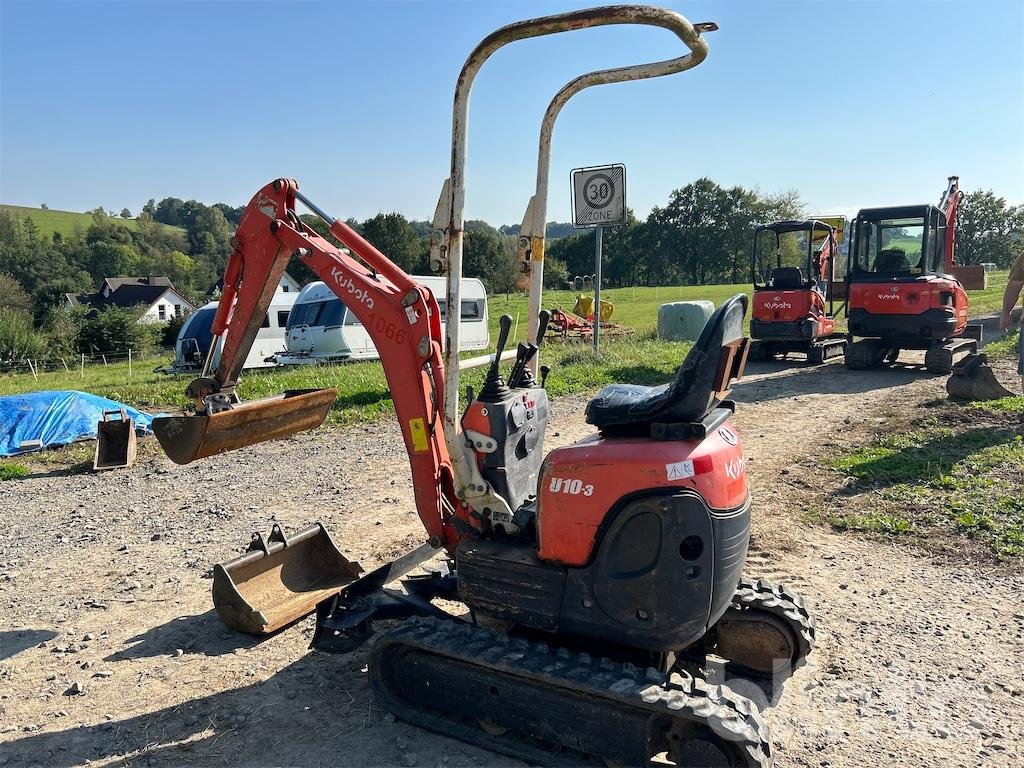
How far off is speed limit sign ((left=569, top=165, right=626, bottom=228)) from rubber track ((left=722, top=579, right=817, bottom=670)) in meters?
11.5

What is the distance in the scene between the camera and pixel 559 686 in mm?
3180

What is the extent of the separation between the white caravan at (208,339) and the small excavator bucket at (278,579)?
17.0 m

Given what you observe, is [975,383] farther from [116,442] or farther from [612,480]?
[116,442]

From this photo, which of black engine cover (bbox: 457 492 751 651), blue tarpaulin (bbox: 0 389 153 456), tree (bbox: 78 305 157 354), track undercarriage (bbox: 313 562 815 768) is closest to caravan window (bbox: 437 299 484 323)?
blue tarpaulin (bbox: 0 389 153 456)

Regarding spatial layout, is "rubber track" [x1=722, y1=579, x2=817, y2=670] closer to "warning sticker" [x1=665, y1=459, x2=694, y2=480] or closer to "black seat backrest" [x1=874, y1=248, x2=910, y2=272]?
"warning sticker" [x1=665, y1=459, x2=694, y2=480]

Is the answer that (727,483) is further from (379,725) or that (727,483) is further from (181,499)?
(181,499)

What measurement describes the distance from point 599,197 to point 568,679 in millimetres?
13157

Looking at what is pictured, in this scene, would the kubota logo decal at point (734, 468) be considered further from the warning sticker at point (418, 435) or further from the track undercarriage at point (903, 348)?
the track undercarriage at point (903, 348)

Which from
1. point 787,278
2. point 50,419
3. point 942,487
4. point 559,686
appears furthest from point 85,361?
point 559,686

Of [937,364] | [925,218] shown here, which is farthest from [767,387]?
[925,218]

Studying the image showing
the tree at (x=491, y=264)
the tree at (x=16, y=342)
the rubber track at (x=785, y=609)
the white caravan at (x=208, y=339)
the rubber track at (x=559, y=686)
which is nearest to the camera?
the rubber track at (x=559, y=686)

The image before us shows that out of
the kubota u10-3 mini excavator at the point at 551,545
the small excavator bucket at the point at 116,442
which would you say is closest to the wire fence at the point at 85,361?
the small excavator bucket at the point at 116,442

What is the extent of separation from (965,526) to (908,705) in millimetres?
2702

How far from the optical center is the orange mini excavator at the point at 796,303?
574 inches
